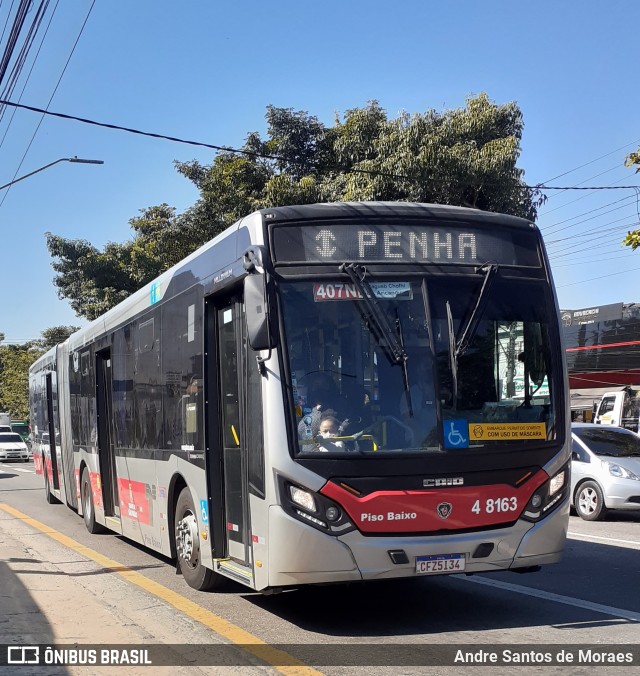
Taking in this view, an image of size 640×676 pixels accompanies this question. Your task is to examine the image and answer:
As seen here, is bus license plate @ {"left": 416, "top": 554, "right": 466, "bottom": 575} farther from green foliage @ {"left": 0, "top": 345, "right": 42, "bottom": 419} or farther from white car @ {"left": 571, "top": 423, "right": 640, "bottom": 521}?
green foliage @ {"left": 0, "top": 345, "right": 42, "bottom": 419}

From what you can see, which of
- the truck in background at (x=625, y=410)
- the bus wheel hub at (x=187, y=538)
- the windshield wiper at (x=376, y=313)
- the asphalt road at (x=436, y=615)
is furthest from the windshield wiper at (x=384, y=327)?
the truck in background at (x=625, y=410)

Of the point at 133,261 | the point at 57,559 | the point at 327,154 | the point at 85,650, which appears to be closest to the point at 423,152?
the point at 327,154

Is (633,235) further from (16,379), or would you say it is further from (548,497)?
(16,379)

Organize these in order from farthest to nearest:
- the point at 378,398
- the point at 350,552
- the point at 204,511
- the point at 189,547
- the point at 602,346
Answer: the point at 602,346
the point at 189,547
the point at 204,511
the point at 378,398
the point at 350,552

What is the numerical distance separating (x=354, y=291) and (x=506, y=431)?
1.60 metres

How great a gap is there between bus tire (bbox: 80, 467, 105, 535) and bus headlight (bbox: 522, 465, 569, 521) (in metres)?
8.70

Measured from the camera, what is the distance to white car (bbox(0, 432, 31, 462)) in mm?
46000

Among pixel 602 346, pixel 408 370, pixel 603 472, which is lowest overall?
pixel 603 472

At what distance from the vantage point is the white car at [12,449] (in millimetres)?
46000

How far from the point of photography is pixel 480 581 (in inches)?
351

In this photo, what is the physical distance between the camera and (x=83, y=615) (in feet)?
24.5

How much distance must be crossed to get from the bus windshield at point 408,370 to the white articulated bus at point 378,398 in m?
0.01

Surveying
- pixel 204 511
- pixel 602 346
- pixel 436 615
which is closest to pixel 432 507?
pixel 436 615

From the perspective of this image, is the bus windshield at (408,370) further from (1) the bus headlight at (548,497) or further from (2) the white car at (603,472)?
(2) the white car at (603,472)
